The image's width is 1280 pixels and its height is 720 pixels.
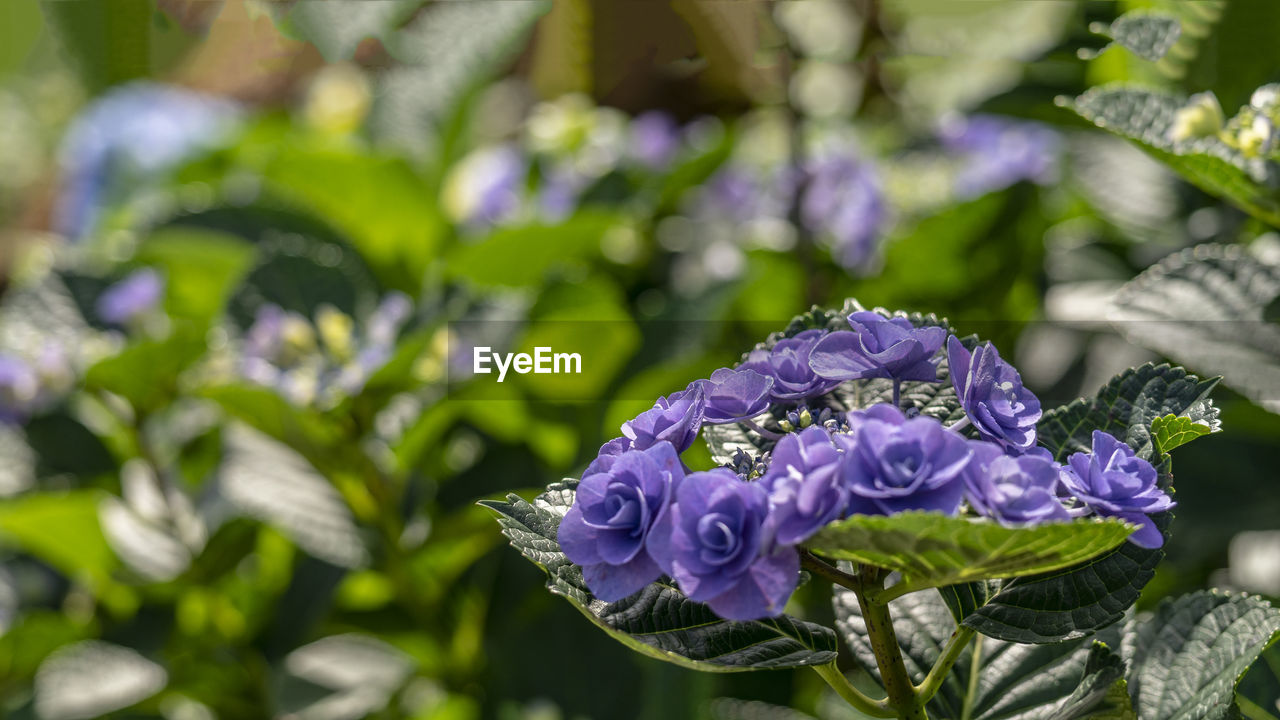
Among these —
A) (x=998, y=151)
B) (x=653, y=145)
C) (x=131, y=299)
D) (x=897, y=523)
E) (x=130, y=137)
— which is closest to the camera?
(x=897, y=523)

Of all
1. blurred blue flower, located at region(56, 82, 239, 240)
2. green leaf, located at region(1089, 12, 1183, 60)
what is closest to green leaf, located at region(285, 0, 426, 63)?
blurred blue flower, located at region(56, 82, 239, 240)

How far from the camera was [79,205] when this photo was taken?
7.09 ft

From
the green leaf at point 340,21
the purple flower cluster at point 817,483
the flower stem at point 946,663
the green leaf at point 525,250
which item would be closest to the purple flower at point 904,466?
the purple flower cluster at point 817,483

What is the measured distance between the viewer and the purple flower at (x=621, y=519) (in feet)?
1.21

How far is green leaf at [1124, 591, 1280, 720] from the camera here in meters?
0.44

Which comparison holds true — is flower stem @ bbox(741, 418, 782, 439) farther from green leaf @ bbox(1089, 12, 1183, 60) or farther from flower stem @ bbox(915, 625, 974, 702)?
green leaf @ bbox(1089, 12, 1183, 60)

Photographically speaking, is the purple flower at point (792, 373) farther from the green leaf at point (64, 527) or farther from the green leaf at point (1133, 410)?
the green leaf at point (64, 527)

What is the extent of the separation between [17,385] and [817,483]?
0.95m

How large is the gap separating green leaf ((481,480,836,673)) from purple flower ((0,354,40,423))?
2.63 feet

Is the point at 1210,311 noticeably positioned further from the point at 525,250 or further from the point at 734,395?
the point at 525,250

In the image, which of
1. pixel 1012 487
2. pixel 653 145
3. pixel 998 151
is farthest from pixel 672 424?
pixel 653 145

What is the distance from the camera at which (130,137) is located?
2.03 metres

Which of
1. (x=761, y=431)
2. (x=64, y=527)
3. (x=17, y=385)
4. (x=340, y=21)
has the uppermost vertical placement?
(x=761, y=431)

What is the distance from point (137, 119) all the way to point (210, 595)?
1.39 meters
